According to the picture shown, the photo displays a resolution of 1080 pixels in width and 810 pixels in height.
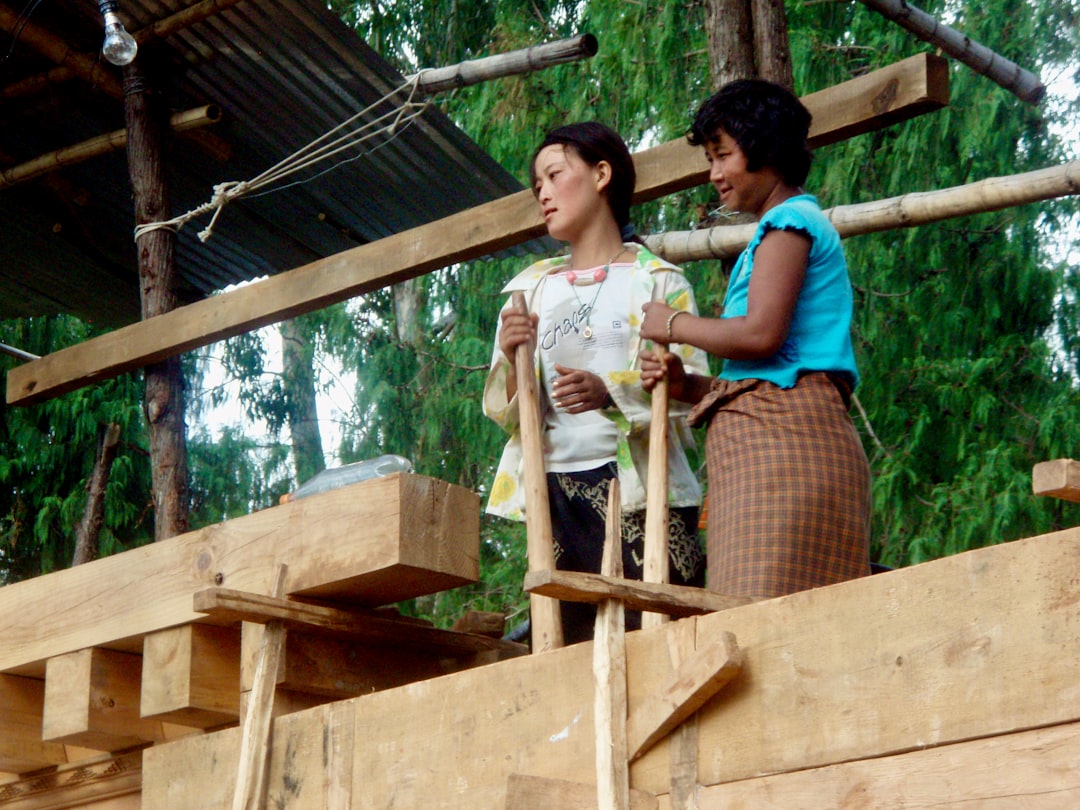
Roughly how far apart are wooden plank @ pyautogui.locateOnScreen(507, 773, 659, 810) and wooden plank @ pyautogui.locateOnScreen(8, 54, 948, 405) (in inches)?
76.7

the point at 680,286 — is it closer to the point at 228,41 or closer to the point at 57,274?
the point at 228,41

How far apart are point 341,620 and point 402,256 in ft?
5.48

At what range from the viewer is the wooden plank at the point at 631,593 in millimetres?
2297

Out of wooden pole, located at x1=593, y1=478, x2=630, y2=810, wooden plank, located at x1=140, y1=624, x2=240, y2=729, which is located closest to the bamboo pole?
wooden plank, located at x1=140, y1=624, x2=240, y2=729

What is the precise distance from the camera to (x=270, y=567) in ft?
10.4

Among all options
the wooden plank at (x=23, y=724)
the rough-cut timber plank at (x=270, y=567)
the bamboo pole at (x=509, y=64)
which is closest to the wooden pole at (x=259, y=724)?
the rough-cut timber plank at (x=270, y=567)

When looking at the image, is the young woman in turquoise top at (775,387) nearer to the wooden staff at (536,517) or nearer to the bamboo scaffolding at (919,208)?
the wooden staff at (536,517)

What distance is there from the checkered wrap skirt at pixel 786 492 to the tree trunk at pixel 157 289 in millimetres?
3248

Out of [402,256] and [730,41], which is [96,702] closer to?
[402,256]

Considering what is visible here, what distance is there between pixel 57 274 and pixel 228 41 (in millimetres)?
1787

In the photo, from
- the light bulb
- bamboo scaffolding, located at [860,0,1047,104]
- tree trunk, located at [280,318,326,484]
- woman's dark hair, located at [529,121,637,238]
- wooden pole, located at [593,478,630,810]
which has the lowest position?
wooden pole, located at [593,478,630,810]

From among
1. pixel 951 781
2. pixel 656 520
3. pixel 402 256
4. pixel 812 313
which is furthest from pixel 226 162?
pixel 951 781

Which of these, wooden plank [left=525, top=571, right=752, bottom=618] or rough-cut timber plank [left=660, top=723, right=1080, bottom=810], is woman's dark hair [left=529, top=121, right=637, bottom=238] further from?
rough-cut timber plank [left=660, top=723, right=1080, bottom=810]

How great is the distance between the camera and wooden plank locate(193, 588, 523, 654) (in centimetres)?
285
